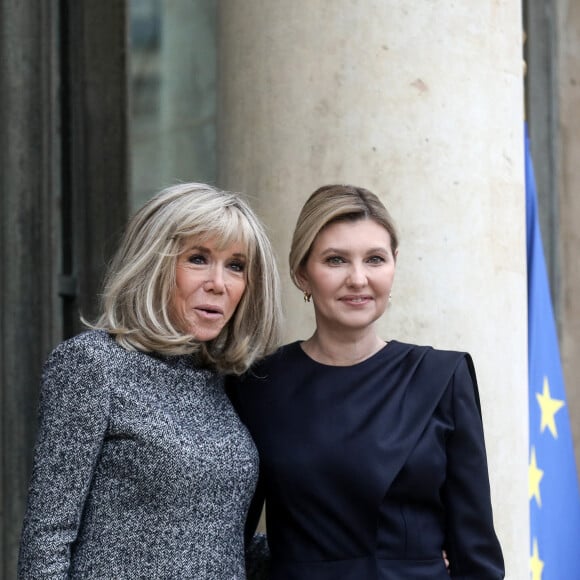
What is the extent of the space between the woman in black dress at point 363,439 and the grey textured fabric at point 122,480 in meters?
0.18

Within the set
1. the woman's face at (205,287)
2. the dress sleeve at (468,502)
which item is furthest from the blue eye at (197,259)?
the dress sleeve at (468,502)

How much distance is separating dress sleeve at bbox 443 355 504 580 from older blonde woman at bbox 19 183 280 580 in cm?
49

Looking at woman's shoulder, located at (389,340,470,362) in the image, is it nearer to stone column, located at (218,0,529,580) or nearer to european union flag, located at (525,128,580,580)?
stone column, located at (218,0,529,580)

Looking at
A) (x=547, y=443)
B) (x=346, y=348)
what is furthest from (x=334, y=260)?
(x=547, y=443)

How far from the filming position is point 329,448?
3.04 metres

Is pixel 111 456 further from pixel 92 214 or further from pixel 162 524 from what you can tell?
pixel 92 214

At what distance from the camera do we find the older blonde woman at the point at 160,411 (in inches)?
107

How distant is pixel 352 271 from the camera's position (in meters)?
3.09

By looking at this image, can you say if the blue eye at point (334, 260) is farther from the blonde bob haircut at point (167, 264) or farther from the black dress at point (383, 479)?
the black dress at point (383, 479)

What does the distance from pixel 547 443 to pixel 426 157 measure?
1.30m

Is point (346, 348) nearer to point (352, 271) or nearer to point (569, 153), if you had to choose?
point (352, 271)

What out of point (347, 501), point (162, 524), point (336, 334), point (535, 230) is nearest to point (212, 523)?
point (162, 524)

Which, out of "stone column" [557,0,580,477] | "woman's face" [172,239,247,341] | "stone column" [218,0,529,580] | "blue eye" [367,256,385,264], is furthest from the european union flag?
"stone column" [557,0,580,477]

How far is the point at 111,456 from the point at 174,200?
0.67 meters
